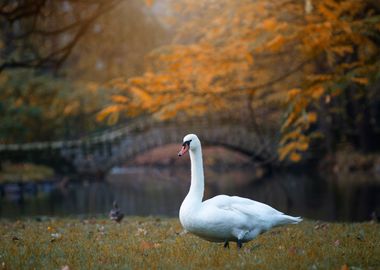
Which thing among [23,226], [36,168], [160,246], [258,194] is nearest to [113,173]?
[36,168]

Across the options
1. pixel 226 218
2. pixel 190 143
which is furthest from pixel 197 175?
pixel 226 218

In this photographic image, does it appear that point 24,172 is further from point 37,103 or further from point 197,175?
point 197,175

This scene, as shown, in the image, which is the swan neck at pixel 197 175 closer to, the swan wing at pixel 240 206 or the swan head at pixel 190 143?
the swan head at pixel 190 143

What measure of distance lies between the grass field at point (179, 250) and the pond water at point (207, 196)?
644 cm

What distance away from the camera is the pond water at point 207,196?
57.6 feet

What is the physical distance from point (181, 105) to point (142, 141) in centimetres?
2153

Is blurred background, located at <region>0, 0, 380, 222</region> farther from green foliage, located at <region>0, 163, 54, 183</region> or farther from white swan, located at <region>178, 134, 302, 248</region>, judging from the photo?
white swan, located at <region>178, 134, 302, 248</region>

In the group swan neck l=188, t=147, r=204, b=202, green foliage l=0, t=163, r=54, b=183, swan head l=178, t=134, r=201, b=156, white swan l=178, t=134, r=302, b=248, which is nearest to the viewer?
white swan l=178, t=134, r=302, b=248

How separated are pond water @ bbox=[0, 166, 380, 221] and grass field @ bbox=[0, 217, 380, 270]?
21.1ft

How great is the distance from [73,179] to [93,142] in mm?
2616

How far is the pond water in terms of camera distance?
17.5 meters

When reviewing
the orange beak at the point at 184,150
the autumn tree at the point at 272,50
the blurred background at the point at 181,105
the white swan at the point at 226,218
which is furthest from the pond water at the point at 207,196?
the white swan at the point at 226,218

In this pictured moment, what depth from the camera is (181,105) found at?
40.1ft

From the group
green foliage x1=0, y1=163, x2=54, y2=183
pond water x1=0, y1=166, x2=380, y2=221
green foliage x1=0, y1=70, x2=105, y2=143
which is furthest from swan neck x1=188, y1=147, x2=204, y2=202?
green foliage x1=0, y1=70, x2=105, y2=143
